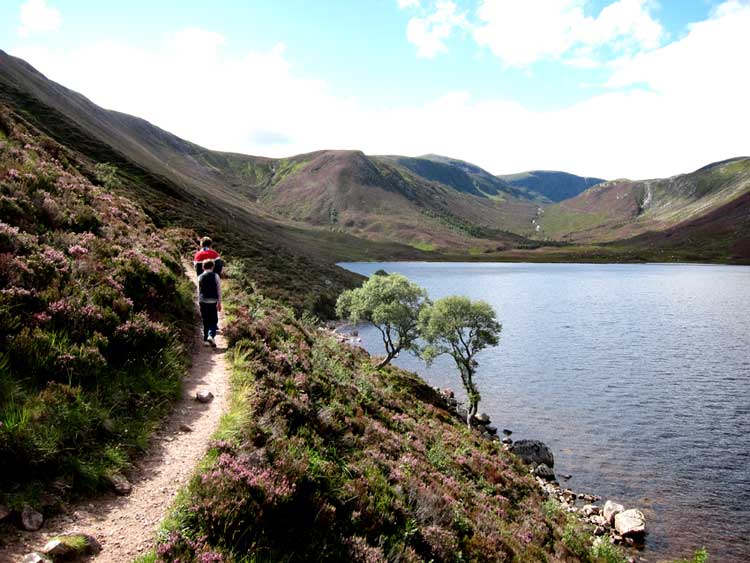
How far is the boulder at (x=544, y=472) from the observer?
28.7 metres

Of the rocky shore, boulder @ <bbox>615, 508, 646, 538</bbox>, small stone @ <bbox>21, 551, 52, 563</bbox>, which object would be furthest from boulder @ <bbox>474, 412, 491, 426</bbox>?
small stone @ <bbox>21, 551, 52, 563</bbox>

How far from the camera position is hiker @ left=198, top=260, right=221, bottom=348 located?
1506 cm

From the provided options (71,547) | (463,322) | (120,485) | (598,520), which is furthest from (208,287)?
(463,322)

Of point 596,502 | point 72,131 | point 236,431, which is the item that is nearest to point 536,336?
point 596,502

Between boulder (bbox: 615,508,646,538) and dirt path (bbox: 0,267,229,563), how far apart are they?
22212 mm

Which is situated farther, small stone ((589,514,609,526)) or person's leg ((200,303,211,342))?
small stone ((589,514,609,526))

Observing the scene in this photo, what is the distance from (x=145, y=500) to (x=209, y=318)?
8719 mm

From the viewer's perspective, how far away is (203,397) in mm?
10781

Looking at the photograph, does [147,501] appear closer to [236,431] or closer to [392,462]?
[236,431]

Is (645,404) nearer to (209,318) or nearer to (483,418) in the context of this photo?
(483,418)

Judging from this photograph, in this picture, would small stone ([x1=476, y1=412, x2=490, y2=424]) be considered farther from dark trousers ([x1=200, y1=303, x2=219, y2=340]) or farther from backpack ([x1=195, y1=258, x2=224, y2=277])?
dark trousers ([x1=200, y1=303, x2=219, y2=340])

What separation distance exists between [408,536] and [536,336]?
64.0 m

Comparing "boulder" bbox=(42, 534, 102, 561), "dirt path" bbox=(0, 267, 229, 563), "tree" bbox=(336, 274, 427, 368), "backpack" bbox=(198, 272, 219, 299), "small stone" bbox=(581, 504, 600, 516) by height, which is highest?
"backpack" bbox=(198, 272, 219, 299)

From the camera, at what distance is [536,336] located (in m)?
68.4
